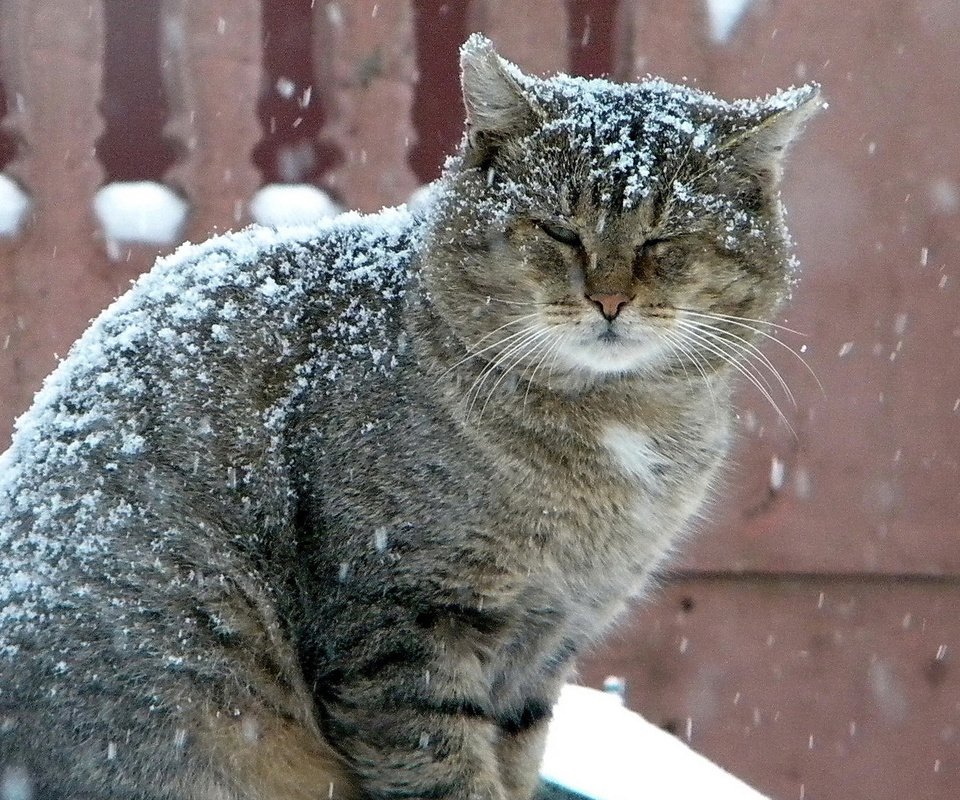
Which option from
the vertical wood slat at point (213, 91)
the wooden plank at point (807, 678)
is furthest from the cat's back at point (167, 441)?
the wooden plank at point (807, 678)

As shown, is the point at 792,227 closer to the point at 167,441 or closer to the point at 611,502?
the point at 611,502

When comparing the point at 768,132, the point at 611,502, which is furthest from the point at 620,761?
the point at 768,132

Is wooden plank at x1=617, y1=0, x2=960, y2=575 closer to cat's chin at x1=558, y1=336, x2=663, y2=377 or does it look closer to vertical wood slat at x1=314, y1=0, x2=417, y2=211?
vertical wood slat at x1=314, y1=0, x2=417, y2=211

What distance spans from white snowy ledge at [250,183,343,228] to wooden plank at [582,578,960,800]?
1.76 meters

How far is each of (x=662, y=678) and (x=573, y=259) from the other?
2.79 meters

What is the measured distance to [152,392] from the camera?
6.50 feet

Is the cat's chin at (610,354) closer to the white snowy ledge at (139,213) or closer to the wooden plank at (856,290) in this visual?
the wooden plank at (856,290)

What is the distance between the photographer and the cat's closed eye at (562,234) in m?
1.91

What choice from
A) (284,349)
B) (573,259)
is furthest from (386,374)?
(573,259)

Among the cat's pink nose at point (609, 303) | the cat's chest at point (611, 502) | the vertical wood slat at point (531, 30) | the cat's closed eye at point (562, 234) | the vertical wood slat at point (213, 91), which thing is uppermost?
the vertical wood slat at point (531, 30)

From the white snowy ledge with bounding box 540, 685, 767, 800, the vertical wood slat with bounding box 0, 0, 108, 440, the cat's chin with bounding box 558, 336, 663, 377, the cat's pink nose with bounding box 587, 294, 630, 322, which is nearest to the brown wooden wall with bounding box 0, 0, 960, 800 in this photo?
the vertical wood slat with bounding box 0, 0, 108, 440

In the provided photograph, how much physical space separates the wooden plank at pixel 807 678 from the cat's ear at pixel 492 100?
2.59m

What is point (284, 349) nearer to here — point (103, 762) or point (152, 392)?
point (152, 392)

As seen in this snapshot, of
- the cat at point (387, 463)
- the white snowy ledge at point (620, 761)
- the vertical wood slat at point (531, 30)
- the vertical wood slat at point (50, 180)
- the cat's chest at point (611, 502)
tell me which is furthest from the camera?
the vertical wood slat at point (531, 30)
